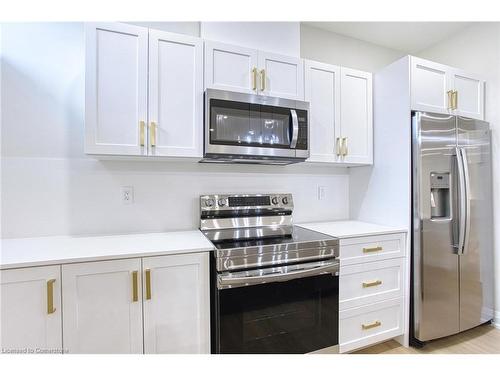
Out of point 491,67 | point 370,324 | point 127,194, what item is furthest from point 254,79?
point 491,67

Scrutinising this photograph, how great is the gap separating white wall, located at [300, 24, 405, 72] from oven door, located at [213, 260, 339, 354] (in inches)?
76.4

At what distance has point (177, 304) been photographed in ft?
4.62

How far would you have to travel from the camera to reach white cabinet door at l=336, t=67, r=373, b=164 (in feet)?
7.05

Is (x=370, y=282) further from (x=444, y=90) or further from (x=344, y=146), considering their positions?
(x=444, y=90)

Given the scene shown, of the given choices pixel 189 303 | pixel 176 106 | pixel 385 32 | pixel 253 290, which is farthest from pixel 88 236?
pixel 385 32

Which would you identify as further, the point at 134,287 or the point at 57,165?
the point at 57,165

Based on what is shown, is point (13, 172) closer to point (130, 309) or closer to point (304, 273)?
point (130, 309)

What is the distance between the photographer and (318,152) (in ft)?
6.79

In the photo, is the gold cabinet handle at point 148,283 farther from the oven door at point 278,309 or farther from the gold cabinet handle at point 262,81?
the gold cabinet handle at point 262,81

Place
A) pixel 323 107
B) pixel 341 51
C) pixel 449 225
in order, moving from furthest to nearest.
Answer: pixel 341 51
pixel 323 107
pixel 449 225

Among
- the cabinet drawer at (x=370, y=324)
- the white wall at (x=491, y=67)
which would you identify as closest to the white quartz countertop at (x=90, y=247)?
the cabinet drawer at (x=370, y=324)

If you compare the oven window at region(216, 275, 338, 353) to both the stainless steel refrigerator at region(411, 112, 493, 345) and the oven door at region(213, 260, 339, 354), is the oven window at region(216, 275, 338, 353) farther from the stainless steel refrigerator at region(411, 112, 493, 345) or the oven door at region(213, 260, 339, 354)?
the stainless steel refrigerator at region(411, 112, 493, 345)

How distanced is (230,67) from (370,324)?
208cm

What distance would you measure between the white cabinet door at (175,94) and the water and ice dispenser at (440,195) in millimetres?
1754
